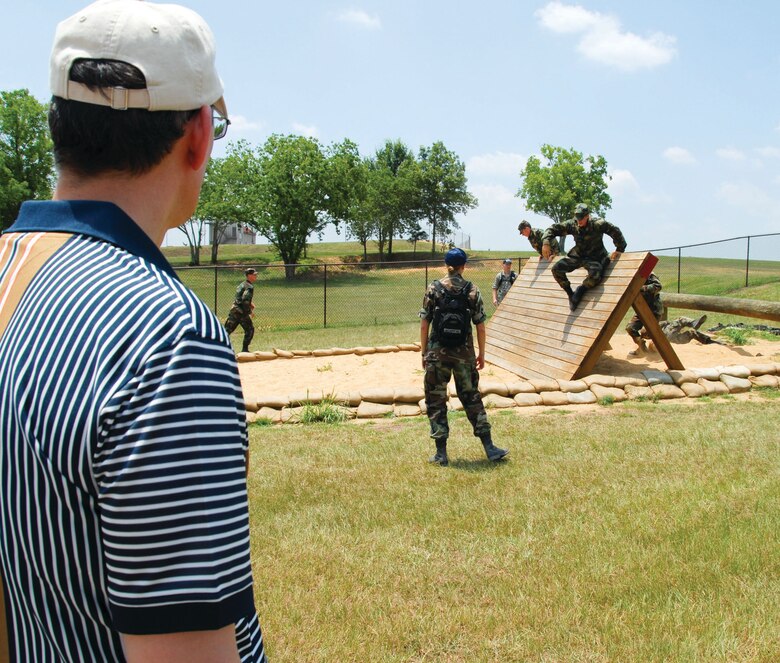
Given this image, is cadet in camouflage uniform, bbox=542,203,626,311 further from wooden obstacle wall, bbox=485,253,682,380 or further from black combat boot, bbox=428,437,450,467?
black combat boot, bbox=428,437,450,467

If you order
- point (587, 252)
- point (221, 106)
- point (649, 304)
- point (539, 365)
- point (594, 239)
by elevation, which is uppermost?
point (594, 239)

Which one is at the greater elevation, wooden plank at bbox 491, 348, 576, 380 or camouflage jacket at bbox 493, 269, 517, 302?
camouflage jacket at bbox 493, 269, 517, 302

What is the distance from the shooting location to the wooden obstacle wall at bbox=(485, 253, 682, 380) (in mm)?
9547

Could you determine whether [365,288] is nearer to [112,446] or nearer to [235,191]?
[235,191]

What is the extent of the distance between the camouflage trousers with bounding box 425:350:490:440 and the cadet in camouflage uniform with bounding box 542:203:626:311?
4.52 metres

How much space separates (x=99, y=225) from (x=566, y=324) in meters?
9.96

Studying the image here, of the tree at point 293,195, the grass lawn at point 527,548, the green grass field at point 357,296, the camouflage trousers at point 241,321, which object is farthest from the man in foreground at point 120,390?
the tree at point 293,195

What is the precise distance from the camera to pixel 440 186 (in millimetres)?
66875

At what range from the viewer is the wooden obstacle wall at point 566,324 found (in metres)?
9.55

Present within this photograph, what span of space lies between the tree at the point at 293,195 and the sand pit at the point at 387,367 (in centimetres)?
3153

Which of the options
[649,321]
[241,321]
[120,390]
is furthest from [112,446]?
[241,321]

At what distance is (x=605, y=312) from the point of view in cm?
962

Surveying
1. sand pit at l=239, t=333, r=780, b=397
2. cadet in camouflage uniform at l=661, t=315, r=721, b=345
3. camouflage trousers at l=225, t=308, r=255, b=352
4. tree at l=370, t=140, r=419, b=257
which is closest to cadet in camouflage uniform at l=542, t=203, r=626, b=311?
sand pit at l=239, t=333, r=780, b=397

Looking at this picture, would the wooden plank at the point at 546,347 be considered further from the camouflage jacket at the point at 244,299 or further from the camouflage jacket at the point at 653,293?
the camouflage jacket at the point at 244,299
